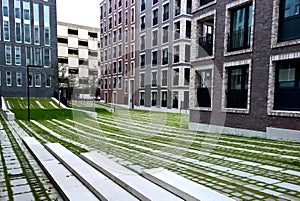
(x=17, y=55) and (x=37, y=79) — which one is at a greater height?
(x=17, y=55)

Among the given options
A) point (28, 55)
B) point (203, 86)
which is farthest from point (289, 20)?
point (28, 55)

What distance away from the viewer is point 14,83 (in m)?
30.0

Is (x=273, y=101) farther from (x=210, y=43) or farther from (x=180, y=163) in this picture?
(x=180, y=163)

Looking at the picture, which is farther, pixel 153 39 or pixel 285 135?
pixel 285 135

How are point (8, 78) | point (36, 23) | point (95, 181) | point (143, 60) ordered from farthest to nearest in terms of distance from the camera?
point (36, 23), point (8, 78), point (143, 60), point (95, 181)

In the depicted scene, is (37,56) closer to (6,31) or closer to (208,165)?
(6,31)

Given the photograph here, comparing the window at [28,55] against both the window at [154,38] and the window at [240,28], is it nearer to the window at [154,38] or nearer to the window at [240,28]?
the window at [240,28]

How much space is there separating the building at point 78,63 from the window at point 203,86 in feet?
17.8

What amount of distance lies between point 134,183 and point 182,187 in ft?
2.65

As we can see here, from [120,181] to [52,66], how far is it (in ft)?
99.0

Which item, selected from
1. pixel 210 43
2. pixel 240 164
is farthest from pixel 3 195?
pixel 210 43

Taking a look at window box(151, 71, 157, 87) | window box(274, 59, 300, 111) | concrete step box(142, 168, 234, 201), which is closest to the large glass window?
window box(151, 71, 157, 87)

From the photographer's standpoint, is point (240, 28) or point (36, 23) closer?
point (240, 28)

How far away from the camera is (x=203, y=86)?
11547mm
